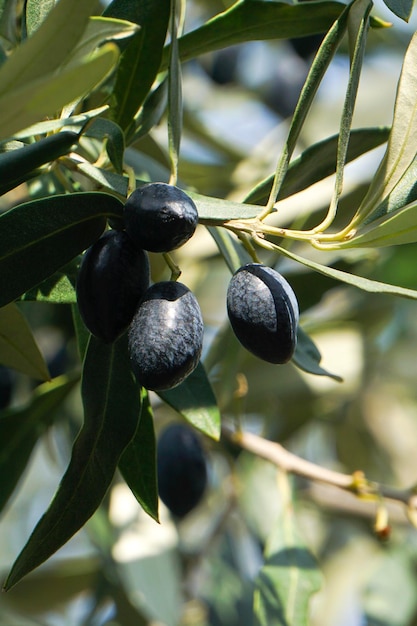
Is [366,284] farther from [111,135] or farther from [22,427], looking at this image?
[22,427]

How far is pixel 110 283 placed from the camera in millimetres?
779

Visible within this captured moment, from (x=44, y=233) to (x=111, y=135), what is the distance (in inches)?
6.1

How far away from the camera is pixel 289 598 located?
1.52 meters

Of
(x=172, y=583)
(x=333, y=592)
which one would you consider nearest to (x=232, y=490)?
A: (x=172, y=583)

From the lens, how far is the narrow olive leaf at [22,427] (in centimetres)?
141

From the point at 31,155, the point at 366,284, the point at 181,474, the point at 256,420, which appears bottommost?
the point at 256,420

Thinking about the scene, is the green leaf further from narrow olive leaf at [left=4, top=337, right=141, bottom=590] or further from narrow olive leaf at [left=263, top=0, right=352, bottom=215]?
narrow olive leaf at [left=263, top=0, right=352, bottom=215]

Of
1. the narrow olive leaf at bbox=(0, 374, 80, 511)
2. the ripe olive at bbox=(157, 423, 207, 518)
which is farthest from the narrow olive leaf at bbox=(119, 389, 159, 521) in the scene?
the ripe olive at bbox=(157, 423, 207, 518)

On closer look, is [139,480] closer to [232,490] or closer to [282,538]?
A: [282,538]

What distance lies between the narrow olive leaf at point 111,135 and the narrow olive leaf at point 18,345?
8.4 inches

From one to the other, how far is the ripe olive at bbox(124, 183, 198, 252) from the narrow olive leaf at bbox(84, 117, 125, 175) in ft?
0.50

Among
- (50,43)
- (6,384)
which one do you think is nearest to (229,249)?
(50,43)

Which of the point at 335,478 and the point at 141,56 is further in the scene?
the point at 335,478

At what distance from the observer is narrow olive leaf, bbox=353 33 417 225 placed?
910 mm
